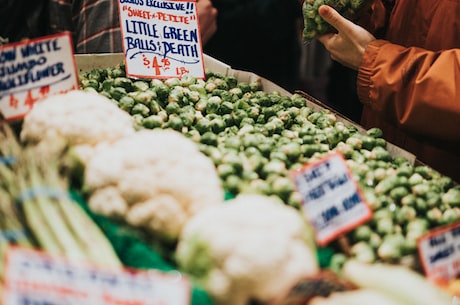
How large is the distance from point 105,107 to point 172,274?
2.25ft

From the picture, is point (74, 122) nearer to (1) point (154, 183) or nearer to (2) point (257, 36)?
(1) point (154, 183)

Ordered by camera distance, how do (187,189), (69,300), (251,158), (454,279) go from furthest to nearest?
(251,158), (454,279), (187,189), (69,300)

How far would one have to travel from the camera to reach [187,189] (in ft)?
4.58

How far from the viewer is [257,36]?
5.23 meters

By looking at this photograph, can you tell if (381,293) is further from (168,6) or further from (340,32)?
(168,6)

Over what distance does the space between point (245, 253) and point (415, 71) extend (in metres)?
1.40

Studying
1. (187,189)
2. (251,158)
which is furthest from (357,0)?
(187,189)

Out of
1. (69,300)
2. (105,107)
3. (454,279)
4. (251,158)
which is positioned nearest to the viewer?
(69,300)

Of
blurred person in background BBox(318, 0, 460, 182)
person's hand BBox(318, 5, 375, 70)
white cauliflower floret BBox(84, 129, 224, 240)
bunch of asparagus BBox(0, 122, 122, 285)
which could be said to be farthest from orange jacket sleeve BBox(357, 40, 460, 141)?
bunch of asparagus BBox(0, 122, 122, 285)

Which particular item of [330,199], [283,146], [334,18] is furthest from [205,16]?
[330,199]

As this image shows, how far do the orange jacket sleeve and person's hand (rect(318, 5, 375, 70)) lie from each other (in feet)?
0.35

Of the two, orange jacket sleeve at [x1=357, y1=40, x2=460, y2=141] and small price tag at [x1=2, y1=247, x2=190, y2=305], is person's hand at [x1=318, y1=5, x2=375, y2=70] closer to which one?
orange jacket sleeve at [x1=357, y1=40, x2=460, y2=141]

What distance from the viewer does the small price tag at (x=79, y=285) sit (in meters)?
1.12

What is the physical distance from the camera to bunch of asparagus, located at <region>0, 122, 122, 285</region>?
4.09 ft
